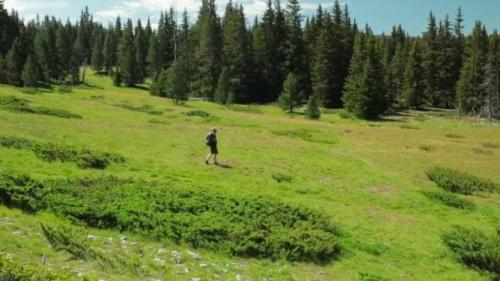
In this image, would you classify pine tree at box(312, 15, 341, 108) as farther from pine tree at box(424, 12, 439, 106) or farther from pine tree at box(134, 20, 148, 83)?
pine tree at box(134, 20, 148, 83)

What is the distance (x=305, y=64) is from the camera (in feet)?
364

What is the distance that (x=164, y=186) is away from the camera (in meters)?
24.3

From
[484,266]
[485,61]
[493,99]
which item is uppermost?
[485,61]

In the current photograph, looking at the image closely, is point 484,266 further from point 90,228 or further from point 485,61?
point 485,61

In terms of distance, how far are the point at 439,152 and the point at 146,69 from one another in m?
111

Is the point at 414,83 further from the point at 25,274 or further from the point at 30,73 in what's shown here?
the point at 25,274

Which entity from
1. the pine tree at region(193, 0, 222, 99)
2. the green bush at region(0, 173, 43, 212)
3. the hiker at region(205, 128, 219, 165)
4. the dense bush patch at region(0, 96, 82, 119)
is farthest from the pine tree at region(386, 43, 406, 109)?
the green bush at region(0, 173, 43, 212)

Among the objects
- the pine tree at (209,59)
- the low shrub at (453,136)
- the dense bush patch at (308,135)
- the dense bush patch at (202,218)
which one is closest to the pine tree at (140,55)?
the pine tree at (209,59)

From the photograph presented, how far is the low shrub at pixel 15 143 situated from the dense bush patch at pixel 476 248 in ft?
76.2

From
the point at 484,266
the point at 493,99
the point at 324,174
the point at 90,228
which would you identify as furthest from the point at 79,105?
the point at 493,99

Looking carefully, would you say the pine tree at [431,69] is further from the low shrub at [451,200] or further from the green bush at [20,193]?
the green bush at [20,193]

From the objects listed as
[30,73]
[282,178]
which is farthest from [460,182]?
[30,73]

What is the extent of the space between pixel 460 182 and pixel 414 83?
78.0 meters

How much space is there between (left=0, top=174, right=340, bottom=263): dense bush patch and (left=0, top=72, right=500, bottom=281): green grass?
0.50 m
